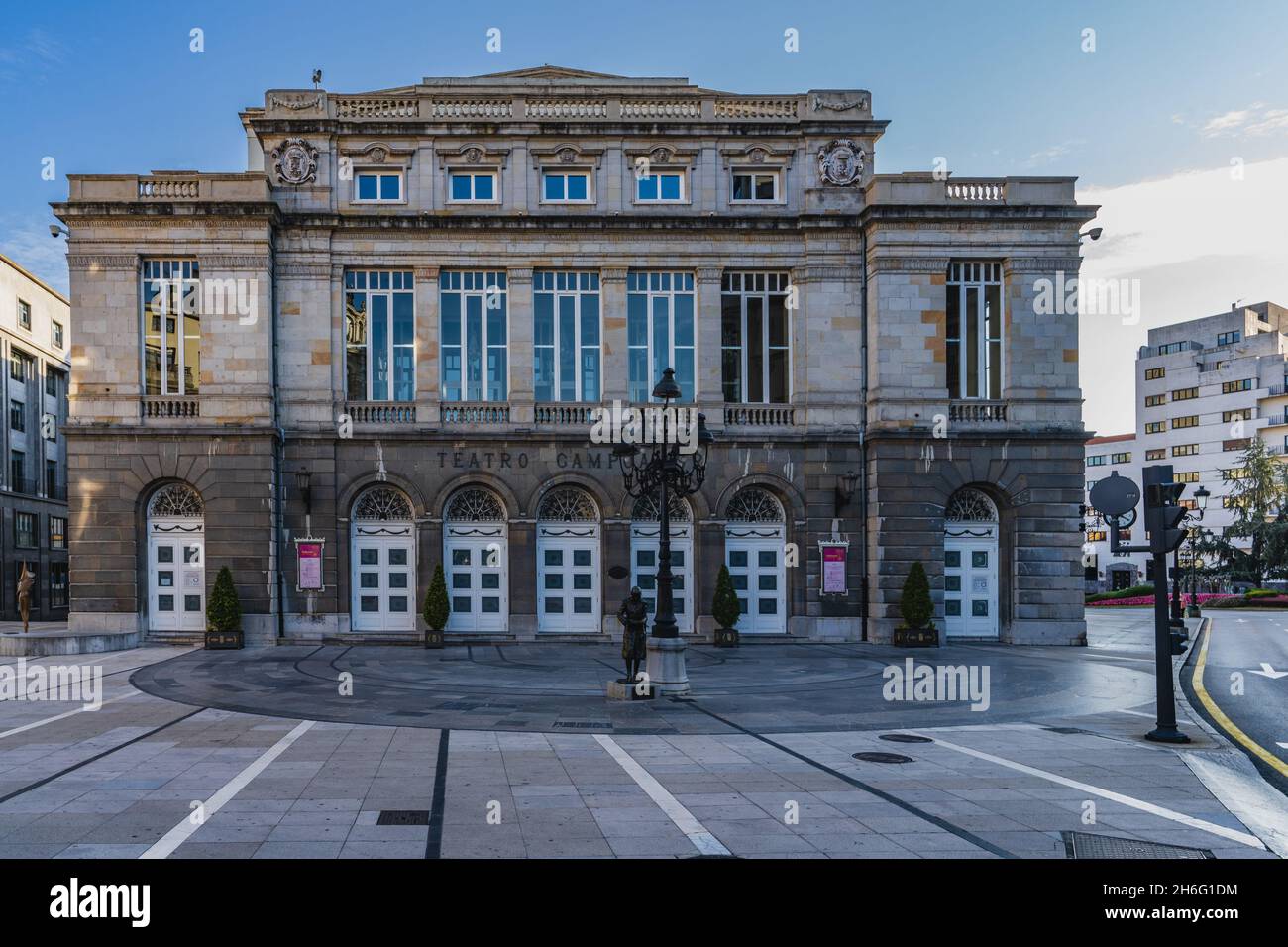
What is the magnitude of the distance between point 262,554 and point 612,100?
17721 mm

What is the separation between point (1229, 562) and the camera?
68.4 meters

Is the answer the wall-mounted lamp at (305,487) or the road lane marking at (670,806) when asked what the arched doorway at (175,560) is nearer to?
the wall-mounted lamp at (305,487)

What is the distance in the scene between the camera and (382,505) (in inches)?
1100

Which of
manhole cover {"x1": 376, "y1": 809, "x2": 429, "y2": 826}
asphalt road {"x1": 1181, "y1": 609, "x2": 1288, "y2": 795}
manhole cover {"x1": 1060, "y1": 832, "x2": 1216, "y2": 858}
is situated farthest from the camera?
asphalt road {"x1": 1181, "y1": 609, "x2": 1288, "y2": 795}

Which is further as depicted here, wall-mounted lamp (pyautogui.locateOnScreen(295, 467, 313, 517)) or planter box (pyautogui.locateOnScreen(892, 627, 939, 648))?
wall-mounted lamp (pyautogui.locateOnScreen(295, 467, 313, 517))

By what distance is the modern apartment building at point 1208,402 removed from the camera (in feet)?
301

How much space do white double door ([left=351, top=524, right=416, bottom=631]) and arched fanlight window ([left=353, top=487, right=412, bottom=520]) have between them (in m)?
0.37

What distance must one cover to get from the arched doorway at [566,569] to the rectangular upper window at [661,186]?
9746mm

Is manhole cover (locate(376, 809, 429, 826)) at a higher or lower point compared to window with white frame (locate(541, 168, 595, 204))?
lower

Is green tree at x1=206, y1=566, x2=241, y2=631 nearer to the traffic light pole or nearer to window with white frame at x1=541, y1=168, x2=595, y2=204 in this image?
window with white frame at x1=541, y1=168, x2=595, y2=204

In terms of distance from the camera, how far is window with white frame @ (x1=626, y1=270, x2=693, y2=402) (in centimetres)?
2847

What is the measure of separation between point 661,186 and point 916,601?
15174 mm

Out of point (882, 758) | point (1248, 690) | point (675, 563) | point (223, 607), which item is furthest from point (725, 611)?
point (882, 758)

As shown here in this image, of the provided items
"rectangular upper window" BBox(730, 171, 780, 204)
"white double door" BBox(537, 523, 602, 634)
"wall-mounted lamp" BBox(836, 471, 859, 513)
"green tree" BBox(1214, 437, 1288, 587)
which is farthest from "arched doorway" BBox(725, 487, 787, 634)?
"green tree" BBox(1214, 437, 1288, 587)
